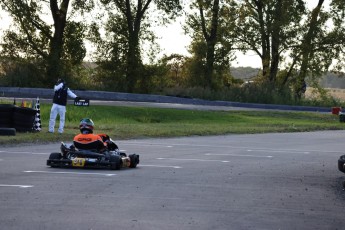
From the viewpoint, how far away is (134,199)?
11898mm

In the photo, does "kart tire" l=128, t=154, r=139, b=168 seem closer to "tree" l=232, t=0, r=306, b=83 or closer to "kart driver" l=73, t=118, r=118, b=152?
"kart driver" l=73, t=118, r=118, b=152

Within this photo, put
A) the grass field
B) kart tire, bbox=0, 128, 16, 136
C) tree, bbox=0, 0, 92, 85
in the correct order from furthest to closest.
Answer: tree, bbox=0, 0, 92, 85
the grass field
kart tire, bbox=0, 128, 16, 136

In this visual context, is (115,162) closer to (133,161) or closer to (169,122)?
(133,161)

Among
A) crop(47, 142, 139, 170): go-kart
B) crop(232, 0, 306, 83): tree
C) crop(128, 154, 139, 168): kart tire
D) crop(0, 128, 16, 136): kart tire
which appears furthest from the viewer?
crop(232, 0, 306, 83): tree

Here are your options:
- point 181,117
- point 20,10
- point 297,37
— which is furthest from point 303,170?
point 297,37

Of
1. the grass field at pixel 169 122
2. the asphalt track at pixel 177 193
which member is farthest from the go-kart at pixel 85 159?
the grass field at pixel 169 122

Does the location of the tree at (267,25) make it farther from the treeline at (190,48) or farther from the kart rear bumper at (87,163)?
the kart rear bumper at (87,163)

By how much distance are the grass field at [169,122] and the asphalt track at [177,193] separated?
5.89 metres

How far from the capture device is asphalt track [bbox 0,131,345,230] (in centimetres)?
1008

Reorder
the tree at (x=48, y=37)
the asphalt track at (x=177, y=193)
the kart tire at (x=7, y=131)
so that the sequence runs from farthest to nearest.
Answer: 1. the tree at (x=48, y=37)
2. the kart tire at (x=7, y=131)
3. the asphalt track at (x=177, y=193)

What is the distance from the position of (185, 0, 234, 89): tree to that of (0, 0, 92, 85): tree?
419 inches

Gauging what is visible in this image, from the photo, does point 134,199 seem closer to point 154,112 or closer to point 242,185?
point 242,185

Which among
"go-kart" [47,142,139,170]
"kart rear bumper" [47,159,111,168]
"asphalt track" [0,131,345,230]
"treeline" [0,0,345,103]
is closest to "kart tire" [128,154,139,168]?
"asphalt track" [0,131,345,230]

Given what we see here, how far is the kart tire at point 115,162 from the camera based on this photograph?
1647cm
